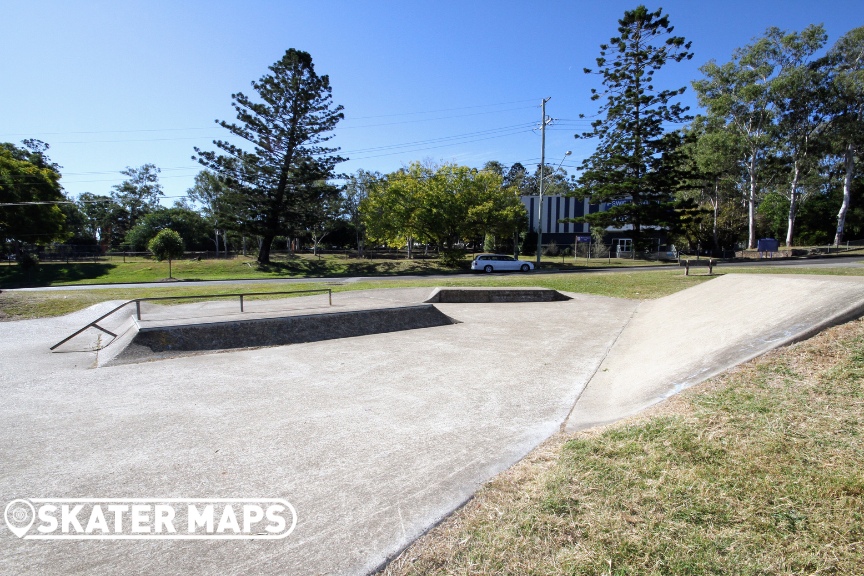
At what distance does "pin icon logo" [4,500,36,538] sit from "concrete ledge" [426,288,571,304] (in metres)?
11.3

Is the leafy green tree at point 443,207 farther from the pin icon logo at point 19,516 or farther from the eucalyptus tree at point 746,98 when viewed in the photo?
the pin icon logo at point 19,516

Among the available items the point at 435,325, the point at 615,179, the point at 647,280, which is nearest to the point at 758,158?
the point at 615,179

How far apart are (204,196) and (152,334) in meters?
56.7

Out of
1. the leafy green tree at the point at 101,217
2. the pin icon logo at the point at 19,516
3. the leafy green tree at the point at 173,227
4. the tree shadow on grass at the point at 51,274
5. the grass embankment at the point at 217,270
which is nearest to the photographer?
the pin icon logo at the point at 19,516

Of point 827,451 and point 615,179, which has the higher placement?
point 615,179

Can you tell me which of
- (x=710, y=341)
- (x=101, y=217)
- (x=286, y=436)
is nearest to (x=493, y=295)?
(x=710, y=341)

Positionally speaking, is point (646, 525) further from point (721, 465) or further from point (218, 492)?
point (218, 492)

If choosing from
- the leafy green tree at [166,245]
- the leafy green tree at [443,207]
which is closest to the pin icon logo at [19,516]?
the leafy green tree at [166,245]

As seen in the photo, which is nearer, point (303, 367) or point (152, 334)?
point (303, 367)

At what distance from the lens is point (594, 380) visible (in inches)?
233

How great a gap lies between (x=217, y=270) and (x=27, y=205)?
17.1m

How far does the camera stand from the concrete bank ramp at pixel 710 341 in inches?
187

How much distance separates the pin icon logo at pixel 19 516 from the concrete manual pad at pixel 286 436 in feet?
0.23

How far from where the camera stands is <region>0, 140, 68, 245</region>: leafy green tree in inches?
1310
